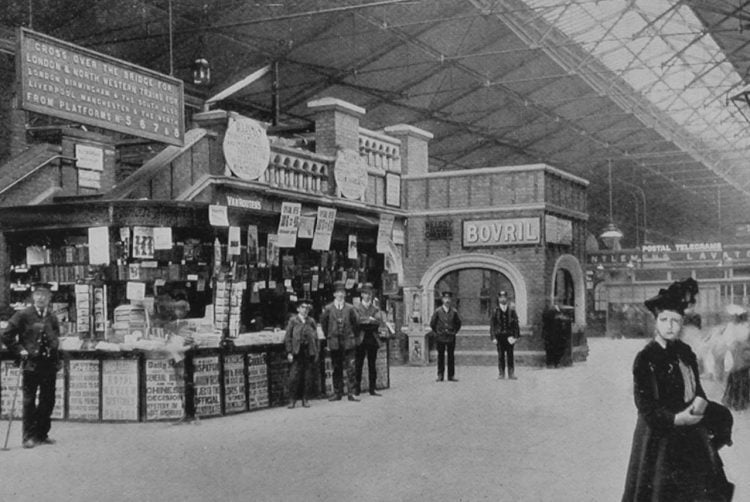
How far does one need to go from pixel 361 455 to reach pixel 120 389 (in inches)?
156

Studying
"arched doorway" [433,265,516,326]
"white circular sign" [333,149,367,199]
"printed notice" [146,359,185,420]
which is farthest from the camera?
"arched doorway" [433,265,516,326]

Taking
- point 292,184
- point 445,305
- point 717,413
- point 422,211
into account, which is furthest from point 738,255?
point 717,413

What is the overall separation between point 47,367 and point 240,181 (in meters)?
5.49

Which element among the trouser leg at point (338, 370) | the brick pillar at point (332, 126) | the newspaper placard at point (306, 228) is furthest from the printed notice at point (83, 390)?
the brick pillar at point (332, 126)

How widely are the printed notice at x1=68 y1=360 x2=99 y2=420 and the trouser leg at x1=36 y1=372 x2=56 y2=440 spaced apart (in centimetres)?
162

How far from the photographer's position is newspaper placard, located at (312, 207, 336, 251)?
1611cm

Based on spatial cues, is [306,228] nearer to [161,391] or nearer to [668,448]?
[161,391]

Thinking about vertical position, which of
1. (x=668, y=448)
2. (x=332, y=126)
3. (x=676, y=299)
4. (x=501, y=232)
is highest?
(x=332, y=126)

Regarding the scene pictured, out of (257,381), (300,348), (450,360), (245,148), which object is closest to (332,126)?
(245,148)

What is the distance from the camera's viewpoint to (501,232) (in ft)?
68.6

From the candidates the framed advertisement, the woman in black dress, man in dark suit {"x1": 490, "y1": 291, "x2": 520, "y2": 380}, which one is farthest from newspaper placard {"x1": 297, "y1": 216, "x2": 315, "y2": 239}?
the woman in black dress

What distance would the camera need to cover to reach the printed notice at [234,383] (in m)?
12.2

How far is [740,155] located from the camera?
42781 millimetres

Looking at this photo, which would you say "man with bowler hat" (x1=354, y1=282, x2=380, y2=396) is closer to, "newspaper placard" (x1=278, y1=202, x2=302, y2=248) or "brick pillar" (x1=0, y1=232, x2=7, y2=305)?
"newspaper placard" (x1=278, y1=202, x2=302, y2=248)
